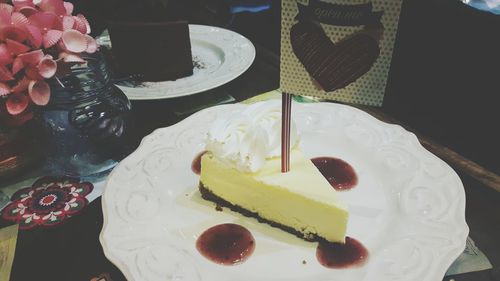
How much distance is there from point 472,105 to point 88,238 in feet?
7.32

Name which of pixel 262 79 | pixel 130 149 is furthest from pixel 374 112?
pixel 130 149

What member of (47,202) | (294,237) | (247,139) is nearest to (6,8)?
(47,202)

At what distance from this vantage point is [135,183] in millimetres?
1342

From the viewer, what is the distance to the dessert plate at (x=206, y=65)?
1.73 metres

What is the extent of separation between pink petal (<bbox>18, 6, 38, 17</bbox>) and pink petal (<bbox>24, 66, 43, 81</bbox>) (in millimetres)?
155

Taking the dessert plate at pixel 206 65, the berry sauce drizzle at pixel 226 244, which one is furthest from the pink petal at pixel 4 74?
the berry sauce drizzle at pixel 226 244

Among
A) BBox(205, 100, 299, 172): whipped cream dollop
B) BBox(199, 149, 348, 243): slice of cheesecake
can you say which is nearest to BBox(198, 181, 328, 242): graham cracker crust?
BBox(199, 149, 348, 243): slice of cheesecake

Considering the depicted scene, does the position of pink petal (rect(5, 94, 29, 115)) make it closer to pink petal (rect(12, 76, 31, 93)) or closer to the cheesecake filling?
pink petal (rect(12, 76, 31, 93))

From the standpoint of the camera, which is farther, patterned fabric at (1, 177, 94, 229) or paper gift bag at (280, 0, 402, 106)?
patterned fabric at (1, 177, 94, 229)

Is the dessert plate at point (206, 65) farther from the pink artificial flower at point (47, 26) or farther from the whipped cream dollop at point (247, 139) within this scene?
the pink artificial flower at point (47, 26)

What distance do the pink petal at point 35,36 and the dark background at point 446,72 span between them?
2.89 feet

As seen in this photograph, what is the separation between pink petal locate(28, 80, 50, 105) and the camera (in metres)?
1.14

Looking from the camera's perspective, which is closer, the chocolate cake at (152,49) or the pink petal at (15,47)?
the pink petal at (15,47)

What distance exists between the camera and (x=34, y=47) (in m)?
1.13
